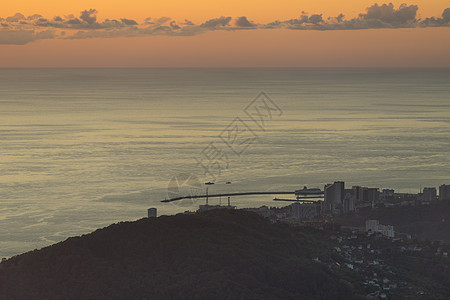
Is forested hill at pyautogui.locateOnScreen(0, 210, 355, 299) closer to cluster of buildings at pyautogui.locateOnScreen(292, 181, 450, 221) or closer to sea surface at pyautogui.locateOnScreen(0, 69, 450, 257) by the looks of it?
sea surface at pyautogui.locateOnScreen(0, 69, 450, 257)

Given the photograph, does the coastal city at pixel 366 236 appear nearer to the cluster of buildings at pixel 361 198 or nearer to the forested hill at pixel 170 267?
the cluster of buildings at pixel 361 198

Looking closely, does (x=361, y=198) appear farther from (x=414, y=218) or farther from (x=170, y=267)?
(x=170, y=267)

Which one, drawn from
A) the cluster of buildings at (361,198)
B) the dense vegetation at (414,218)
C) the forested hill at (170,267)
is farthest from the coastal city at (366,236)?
the forested hill at (170,267)

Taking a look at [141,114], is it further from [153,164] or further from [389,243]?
[389,243]

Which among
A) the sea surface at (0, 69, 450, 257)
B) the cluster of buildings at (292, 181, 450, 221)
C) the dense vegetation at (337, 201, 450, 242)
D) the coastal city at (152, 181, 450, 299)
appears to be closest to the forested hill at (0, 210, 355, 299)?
the coastal city at (152, 181, 450, 299)

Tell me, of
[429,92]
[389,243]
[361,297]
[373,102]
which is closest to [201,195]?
[389,243]

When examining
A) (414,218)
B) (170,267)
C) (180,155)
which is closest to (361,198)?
(414,218)
